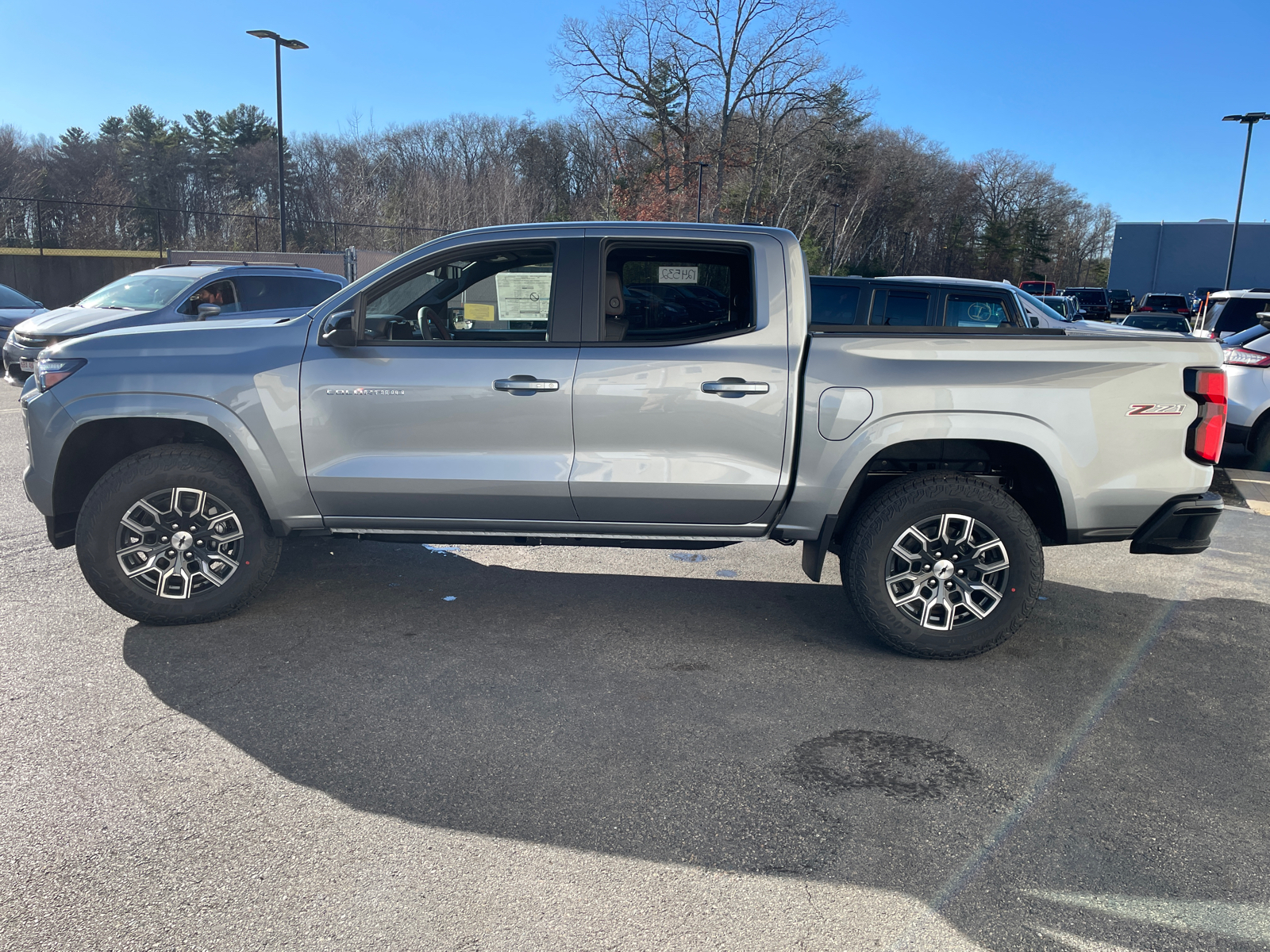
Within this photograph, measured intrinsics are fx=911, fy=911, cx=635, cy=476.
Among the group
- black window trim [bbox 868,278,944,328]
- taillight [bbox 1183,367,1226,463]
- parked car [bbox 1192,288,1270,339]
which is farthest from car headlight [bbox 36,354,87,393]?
parked car [bbox 1192,288,1270,339]

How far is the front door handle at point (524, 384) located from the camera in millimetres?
4391

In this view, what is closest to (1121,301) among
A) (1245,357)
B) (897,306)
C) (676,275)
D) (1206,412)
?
(1245,357)

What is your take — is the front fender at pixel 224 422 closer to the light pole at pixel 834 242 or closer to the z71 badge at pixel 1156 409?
the z71 badge at pixel 1156 409

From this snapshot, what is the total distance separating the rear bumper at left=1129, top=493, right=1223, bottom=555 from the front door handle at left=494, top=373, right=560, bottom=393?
2891mm

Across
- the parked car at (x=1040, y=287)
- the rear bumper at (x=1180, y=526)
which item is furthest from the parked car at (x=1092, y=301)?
the rear bumper at (x=1180, y=526)

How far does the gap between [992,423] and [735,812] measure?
2270mm

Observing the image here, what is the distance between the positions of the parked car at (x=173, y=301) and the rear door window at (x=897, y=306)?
271 inches

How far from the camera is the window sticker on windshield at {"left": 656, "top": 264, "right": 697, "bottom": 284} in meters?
4.64

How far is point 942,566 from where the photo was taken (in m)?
4.43

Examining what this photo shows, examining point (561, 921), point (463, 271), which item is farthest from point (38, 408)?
point (561, 921)

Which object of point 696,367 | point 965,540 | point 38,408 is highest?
point 696,367

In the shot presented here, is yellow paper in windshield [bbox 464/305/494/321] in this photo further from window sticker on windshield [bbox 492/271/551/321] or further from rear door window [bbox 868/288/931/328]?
rear door window [bbox 868/288/931/328]

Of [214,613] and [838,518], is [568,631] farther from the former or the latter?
[214,613]

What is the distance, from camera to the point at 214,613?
15.3 feet
